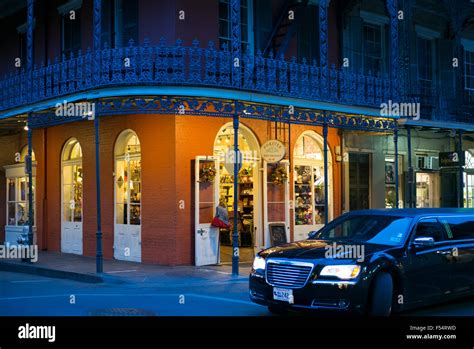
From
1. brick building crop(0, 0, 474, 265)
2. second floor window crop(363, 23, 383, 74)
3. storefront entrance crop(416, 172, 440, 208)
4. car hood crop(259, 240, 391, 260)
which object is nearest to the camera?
car hood crop(259, 240, 391, 260)

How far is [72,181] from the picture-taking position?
19.0m

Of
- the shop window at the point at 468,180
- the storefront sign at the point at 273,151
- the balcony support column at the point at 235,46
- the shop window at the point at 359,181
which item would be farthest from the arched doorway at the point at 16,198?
the shop window at the point at 468,180

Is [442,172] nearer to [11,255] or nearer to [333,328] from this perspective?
[11,255]

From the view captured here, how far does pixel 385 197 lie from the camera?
21.0 metres

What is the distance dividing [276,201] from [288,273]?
9182mm

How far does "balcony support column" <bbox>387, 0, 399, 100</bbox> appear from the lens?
690 inches

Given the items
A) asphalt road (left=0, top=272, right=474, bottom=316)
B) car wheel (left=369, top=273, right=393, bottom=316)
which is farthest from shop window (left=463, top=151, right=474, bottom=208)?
car wheel (left=369, top=273, right=393, bottom=316)

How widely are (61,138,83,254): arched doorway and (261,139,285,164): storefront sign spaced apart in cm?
530

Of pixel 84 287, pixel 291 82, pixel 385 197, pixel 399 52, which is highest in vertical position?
pixel 399 52

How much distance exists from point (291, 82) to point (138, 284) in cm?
587

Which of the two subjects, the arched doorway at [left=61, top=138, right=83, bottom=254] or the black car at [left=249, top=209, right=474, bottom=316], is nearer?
the black car at [left=249, top=209, right=474, bottom=316]

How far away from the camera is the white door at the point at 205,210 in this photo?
15.8 m

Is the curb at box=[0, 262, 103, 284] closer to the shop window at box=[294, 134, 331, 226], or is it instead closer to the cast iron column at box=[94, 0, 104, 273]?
the cast iron column at box=[94, 0, 104, 273]

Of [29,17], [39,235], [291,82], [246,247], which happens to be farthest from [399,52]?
[39,235]
